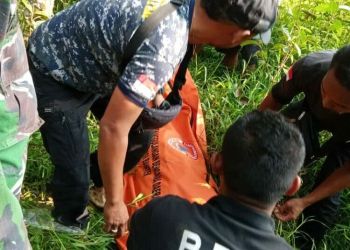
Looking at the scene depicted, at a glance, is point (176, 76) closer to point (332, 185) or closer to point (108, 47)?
point (108, 47)

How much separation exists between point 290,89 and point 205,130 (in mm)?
721

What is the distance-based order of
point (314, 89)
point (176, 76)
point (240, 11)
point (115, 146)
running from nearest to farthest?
1. point (240, 11)
2. point (115, 146)
3. point (176, 76)
4. point (314, 89)

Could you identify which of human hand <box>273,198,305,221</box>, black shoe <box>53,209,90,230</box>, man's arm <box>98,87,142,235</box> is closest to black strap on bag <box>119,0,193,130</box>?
man's arm <box>98,87,142,235</box>

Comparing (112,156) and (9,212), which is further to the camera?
(112,156)

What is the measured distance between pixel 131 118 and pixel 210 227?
1.56ft

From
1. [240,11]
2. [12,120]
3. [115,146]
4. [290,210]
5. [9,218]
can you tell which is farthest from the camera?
[290,210]

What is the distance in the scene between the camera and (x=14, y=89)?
131 centimetres

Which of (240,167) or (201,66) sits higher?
(240,167)

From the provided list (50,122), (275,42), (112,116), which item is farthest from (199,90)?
(112,116)

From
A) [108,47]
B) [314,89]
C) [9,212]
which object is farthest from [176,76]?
[9,212]

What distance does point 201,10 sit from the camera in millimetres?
1672

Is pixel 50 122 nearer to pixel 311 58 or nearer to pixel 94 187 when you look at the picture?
pixel 94 187

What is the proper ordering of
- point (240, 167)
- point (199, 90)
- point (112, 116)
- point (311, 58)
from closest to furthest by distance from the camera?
point (240, 167)
point (112, 116)
point (311, 58)
point (199, 90)

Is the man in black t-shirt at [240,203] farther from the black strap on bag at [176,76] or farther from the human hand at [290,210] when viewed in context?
the human hand at [290,210]
